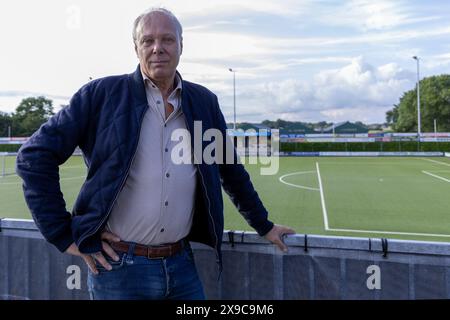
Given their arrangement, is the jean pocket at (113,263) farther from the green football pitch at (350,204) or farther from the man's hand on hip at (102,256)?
the green football pitch at (350,204)

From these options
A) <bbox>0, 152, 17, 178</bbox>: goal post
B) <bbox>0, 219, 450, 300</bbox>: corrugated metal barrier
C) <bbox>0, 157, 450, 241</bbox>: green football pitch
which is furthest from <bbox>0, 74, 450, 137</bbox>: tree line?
<bbox>0, 219, 450, 300</bbox>: corrugated metal barrier

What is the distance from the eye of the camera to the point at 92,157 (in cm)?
217

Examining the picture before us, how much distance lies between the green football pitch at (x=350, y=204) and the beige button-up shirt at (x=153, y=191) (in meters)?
7.29

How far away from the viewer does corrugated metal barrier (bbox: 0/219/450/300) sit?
95.8 inches

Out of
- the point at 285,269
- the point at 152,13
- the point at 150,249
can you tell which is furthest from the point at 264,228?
the point at 152,13

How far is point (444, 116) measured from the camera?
7125 centimetres

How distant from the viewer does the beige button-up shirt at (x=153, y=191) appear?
2203mm

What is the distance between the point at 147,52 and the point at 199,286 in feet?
4.42

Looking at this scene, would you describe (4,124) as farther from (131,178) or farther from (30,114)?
(131,178)

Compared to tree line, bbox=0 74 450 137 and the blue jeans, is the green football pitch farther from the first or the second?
tree line, bbox=0 74 450 137
